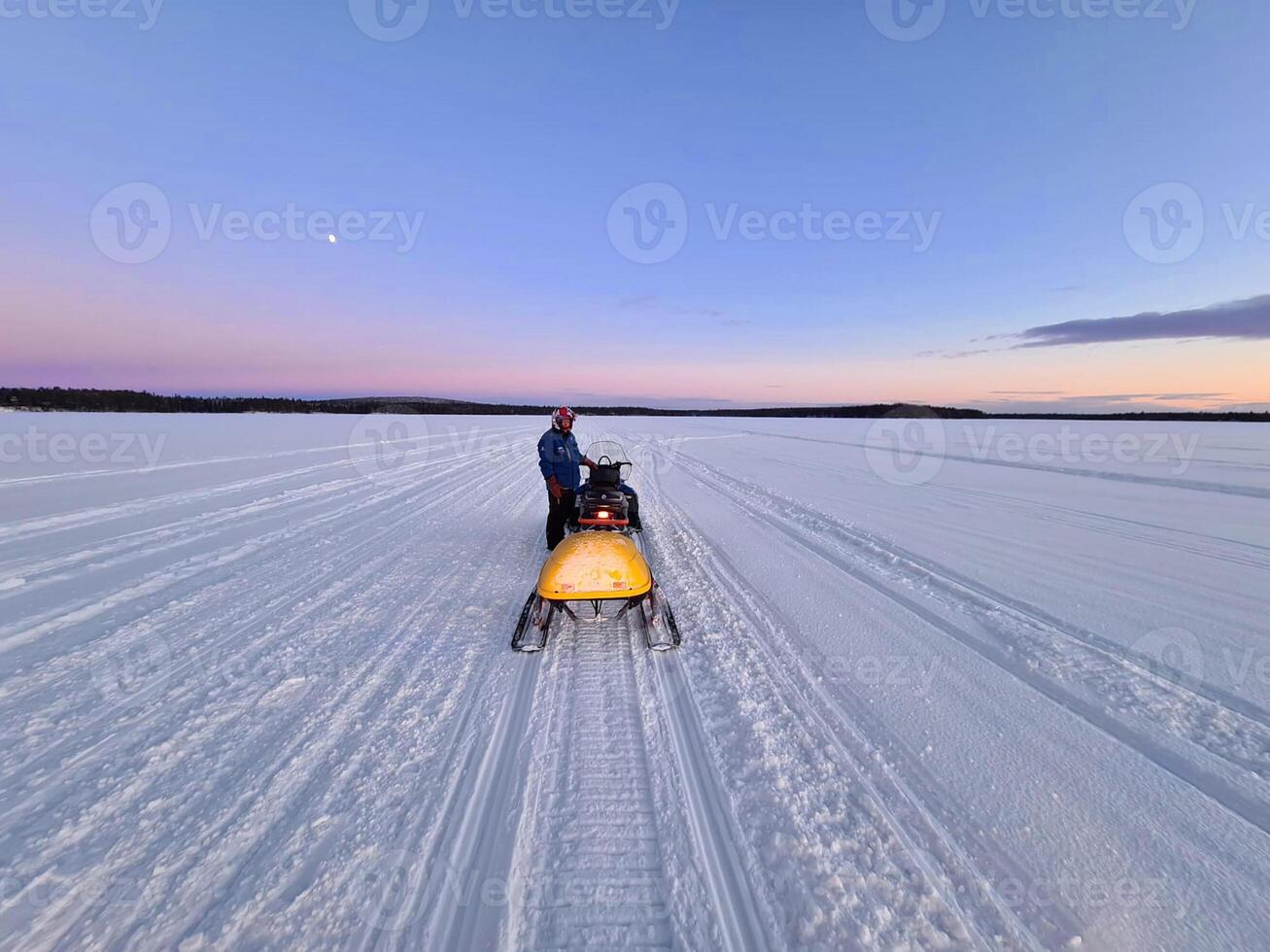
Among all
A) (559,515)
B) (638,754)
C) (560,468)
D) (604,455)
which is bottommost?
(638,754)

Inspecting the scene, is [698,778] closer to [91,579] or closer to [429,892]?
[429,892]

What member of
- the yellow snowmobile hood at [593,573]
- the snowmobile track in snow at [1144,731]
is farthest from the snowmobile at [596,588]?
the snowmobile track in snow at [1144,731]

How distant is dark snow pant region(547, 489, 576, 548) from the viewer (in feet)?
19.9

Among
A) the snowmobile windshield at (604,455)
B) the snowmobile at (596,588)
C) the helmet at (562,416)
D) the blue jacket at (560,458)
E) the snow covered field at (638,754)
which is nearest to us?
the snow covered field at (638,754)

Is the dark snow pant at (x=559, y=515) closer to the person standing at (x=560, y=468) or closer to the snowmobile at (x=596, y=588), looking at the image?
the person standing at (x=560, y=468)

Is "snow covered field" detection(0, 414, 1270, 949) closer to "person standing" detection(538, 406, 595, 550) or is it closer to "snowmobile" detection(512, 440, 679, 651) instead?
"snowmobile" detection(512, 440, 679, 651)

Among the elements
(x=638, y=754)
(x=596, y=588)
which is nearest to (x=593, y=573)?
(x=596, y=588)

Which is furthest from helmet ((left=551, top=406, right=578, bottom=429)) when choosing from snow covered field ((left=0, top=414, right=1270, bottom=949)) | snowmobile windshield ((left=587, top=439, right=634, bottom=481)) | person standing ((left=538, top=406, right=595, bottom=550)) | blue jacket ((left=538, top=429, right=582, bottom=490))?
snow covered field ((left=0, top=414, right=1270, bottom=949))

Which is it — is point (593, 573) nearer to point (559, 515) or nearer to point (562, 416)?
point (559, 515)

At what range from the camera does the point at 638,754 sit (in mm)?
2615

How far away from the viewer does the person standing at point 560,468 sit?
6051mm

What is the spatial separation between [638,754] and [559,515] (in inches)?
149

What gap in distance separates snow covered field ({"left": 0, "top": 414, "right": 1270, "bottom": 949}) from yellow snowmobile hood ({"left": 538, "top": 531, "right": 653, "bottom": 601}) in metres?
0.41

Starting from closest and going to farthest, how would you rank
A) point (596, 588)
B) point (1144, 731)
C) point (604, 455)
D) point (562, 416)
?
point (1144, 731) < point (596, 588) < point (562, 416) < point (604, 455)
